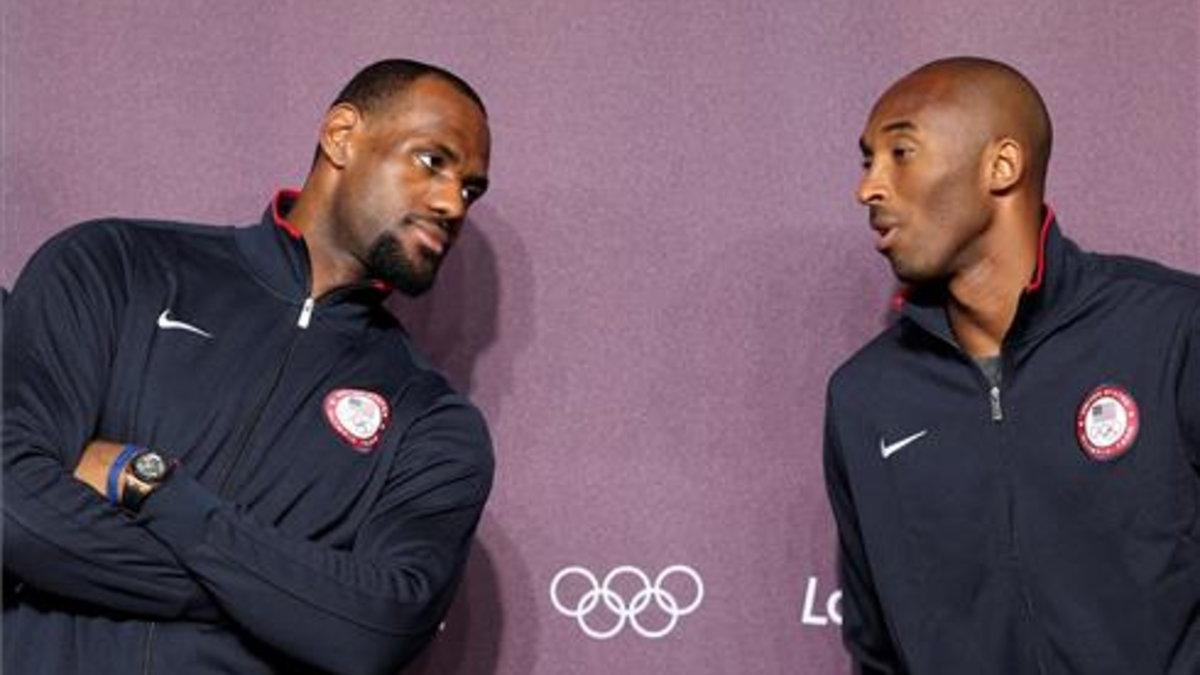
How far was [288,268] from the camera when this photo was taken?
2.35 metres

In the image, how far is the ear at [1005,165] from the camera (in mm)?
2389

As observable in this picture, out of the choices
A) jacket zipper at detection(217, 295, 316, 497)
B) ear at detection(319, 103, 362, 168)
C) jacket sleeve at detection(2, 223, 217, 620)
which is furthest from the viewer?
ear at detection(319, 103, 362, 168)

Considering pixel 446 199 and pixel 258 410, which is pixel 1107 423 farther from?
pixel 258 410

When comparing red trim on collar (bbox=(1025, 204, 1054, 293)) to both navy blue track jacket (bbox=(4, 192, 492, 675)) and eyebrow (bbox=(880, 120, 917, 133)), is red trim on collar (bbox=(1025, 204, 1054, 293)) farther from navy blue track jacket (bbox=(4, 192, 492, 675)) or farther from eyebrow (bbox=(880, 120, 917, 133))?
navy blue track jacket (bbox=(4, 192, 492, 675))

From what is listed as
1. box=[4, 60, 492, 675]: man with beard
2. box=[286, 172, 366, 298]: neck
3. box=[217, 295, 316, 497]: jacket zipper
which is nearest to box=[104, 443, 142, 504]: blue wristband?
box=[4, 60, 492, 675]: man with beard

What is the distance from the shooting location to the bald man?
7.33 ft

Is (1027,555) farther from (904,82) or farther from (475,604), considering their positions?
(475,604)

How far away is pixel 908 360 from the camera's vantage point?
2.46m

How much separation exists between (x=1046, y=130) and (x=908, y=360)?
14.1 inches

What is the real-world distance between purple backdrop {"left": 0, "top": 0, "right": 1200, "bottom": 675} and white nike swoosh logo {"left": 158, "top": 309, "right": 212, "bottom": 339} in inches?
22.9

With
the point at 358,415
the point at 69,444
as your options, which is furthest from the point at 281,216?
the point at 69,444

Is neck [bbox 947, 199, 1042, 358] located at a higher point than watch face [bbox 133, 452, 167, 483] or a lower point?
higher

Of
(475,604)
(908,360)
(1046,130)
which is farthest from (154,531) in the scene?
(1046,130)

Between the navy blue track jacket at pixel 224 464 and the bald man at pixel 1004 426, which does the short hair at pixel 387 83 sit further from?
the bald man at pixel 1004 426
